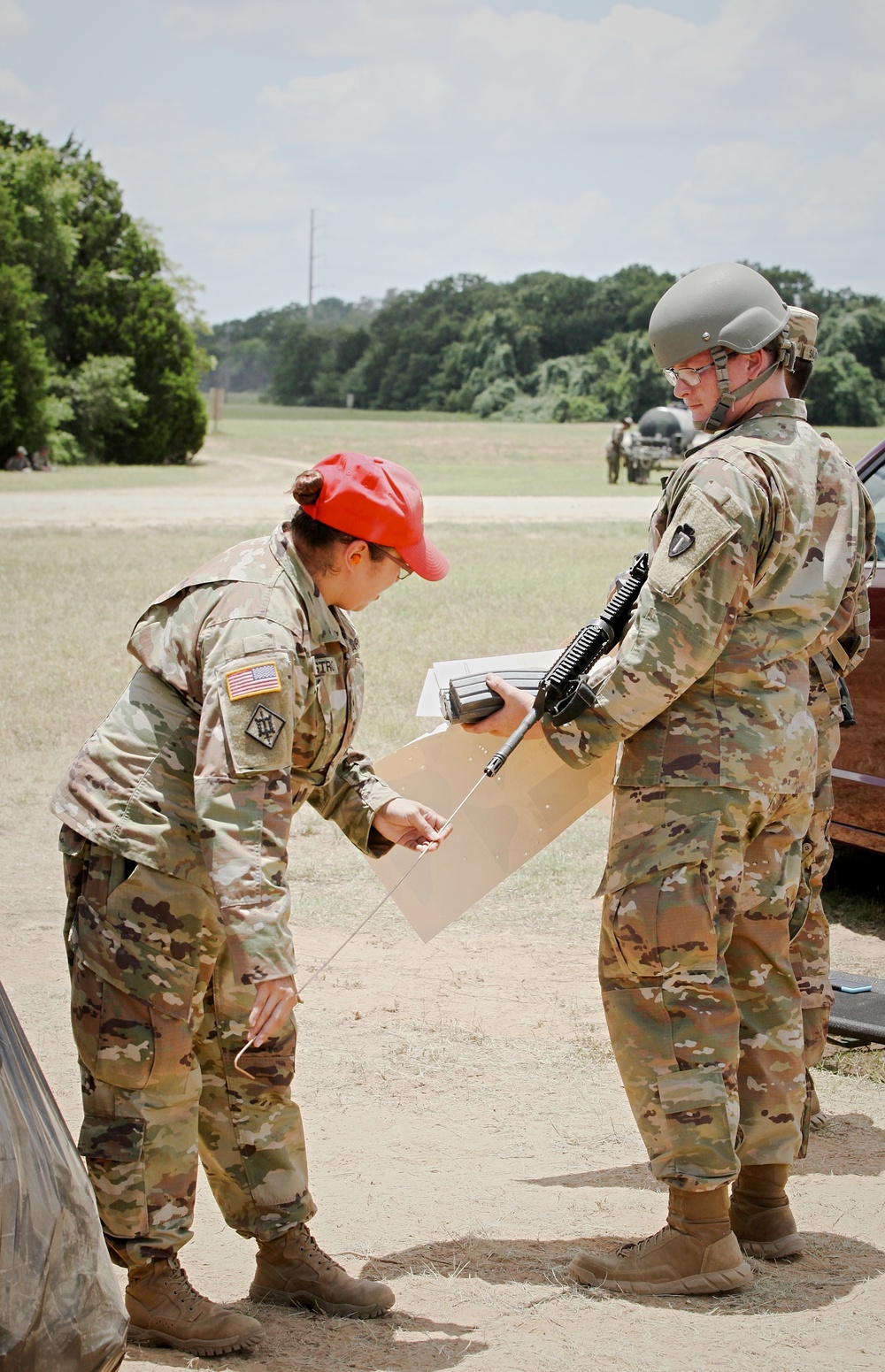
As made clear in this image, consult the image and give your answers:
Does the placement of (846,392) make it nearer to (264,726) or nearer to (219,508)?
(219,508)

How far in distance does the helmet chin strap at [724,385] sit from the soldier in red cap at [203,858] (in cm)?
72

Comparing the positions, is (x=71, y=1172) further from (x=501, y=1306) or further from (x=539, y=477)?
(x=539, y=477)

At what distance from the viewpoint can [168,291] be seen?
4422 centimetres

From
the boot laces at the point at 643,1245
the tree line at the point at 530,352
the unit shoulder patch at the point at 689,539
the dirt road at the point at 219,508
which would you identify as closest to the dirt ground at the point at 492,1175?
the boot laces at the point at 643,1245

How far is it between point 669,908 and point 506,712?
0.63m

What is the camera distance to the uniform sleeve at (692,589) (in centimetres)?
299

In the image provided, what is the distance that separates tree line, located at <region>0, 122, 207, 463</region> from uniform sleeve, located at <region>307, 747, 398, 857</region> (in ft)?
126

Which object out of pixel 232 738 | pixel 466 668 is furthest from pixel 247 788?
pixel 466 668

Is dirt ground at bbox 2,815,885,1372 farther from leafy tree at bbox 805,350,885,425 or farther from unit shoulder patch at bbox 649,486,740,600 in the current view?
leafy tree at bbox 805,350,885,425

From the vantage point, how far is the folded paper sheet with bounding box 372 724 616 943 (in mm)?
3727

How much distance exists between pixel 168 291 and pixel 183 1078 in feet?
144

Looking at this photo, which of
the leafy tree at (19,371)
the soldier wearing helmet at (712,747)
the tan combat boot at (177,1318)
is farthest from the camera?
the leafy tree at (19,371)

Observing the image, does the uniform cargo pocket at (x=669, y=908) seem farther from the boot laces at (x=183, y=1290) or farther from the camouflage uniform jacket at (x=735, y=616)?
the boot laces at (x=183, y=1290)

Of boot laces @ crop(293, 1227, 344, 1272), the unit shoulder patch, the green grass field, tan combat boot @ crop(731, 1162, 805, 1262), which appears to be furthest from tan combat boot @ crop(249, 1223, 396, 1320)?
the green grass field
